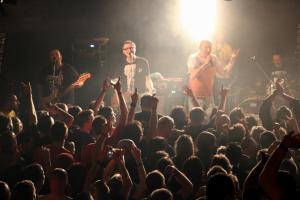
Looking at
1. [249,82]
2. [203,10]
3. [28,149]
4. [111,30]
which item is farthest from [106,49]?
[28,149]

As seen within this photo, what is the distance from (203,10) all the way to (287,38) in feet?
10.6

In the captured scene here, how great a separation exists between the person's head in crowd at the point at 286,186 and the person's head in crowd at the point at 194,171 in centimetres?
112

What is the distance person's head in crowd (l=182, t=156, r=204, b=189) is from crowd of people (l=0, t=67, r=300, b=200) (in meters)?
0.01

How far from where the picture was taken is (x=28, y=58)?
13.6 m

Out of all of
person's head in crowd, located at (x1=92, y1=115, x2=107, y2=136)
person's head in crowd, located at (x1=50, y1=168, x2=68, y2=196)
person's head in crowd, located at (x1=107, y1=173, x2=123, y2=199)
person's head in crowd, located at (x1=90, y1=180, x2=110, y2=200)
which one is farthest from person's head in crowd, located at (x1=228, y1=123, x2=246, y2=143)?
person's head in crowd, located at (x1=50, y1=168, x2=68, y2=196)

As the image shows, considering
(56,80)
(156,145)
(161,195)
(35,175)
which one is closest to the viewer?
(161,195)

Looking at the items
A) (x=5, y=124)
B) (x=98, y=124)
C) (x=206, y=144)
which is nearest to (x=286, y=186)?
(x=206, y=144)

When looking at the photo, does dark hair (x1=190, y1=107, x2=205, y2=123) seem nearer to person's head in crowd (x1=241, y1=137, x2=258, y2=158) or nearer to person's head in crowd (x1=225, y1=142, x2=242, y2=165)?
person's head in crowd (x1=241, y1=137, x2=258, y2=158)

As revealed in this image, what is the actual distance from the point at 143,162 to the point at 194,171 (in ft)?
2.74

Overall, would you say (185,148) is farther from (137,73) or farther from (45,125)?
(137,73)

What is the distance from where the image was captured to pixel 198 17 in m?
14.7

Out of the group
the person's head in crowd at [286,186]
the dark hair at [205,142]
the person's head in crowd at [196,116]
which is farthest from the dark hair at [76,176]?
the person's head in crowd at [196,116]

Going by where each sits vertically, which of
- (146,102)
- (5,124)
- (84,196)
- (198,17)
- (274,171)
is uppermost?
(198,17)

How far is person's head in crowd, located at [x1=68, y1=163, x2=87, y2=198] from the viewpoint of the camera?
4.38 m
